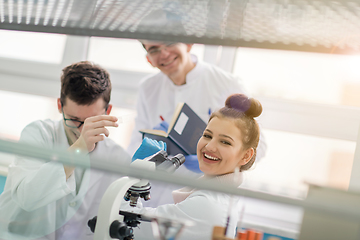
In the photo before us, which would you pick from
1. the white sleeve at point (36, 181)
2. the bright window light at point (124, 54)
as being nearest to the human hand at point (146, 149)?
the white sleeve at point (36, 181)

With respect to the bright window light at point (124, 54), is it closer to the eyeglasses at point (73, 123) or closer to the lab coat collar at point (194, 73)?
the lab coat collar at point (194, 73)

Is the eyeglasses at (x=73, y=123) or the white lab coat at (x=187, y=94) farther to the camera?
the white lab coat at (x=187, y=94)

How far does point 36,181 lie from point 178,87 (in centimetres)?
108

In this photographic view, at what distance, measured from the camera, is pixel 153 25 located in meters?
0.63

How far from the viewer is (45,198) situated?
1034mm

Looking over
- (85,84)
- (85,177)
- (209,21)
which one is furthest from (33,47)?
(209,21)

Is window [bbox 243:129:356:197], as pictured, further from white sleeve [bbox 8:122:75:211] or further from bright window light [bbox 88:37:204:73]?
white sleeve [bbox 8:122:75:211]

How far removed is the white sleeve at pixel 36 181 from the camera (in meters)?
0.99

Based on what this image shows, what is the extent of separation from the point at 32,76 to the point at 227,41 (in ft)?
9.03

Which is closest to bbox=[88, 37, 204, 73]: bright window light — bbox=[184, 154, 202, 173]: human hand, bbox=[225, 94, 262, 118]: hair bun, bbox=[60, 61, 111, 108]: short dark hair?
bbox=[60, 61, 111, 108]: short dark hair

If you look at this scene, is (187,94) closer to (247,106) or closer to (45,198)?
(247,106)

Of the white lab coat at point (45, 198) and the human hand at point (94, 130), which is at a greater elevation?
the human hand at point (94, 130)

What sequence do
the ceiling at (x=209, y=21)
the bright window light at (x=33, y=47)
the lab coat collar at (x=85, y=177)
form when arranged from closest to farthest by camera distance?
the ceiling at (x=209, y=21), the lab coat collar at (x=85, y=177), the bright window light at (x=33, y=47)

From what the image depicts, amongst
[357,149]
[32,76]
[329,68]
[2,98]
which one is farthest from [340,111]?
[2,98]
